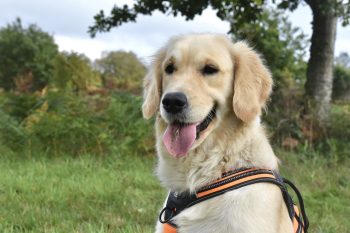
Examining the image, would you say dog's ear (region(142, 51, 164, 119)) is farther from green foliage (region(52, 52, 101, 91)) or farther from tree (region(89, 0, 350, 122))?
green foliage (region(52, 52, 101, 91))

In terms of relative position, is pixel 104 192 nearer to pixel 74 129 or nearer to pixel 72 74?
pixel 74 129

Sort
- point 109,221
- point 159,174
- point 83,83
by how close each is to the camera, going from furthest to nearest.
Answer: point 83,83 → point 109,221 → point 159,174

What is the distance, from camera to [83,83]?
14.6 meters

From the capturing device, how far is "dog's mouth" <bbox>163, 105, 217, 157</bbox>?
108 inches

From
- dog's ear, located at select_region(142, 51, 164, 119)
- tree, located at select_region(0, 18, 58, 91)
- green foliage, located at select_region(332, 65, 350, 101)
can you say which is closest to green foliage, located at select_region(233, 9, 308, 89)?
green foliage, located at select_region(332, 65, 350, 101)

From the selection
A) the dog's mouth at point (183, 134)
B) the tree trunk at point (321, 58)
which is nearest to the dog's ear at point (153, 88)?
the dog's mouth at point (183, 134)

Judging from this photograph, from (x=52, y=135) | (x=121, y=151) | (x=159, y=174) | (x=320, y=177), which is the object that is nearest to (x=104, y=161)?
(x=121, y=151)

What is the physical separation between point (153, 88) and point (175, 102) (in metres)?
0.52

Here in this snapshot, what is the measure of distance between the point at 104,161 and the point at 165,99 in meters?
3.88

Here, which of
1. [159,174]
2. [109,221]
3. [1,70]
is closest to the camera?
[159,174]

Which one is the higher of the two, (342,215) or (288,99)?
(288,99)

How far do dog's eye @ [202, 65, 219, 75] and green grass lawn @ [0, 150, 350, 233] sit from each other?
1.55 m

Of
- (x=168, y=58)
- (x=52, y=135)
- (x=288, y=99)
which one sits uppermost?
(x=168, y=58)

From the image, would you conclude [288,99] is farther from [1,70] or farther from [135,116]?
[1,70]
